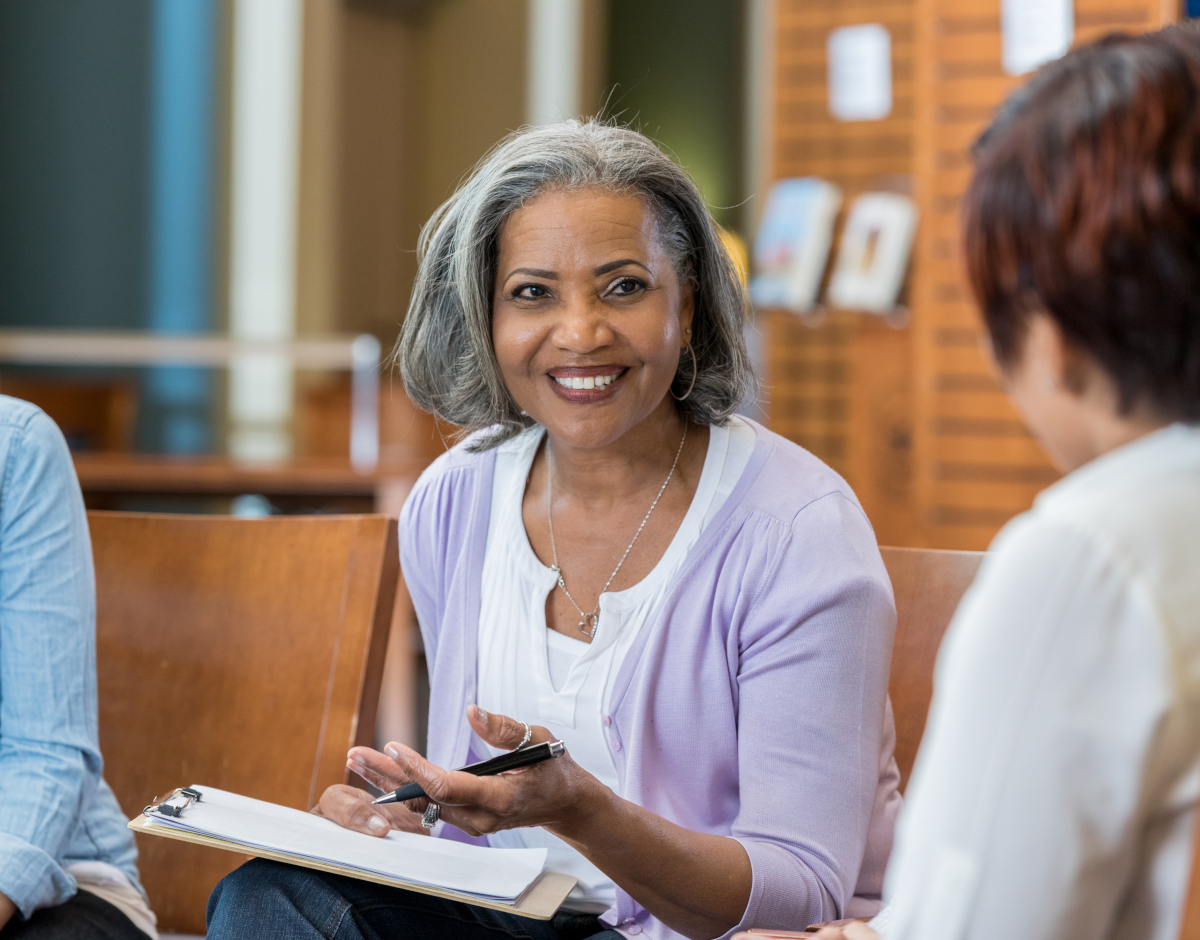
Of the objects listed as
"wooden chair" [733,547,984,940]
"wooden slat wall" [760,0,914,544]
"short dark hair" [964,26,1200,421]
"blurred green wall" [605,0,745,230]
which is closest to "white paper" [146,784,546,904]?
"wooden chair" [733,547,984,940]

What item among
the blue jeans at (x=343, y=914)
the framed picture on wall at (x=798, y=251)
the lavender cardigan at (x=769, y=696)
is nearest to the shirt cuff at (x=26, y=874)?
the blue jeans at (x=343, y=914)

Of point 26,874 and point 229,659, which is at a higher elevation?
point 229,659

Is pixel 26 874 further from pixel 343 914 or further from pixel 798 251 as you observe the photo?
pixel 798 251

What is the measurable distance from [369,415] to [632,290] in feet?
13.0

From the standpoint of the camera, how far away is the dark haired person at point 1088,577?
58cm

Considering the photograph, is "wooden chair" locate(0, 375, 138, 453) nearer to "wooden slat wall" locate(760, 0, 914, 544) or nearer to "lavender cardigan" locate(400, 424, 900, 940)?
"wooden slat wall" locate(760, 0, 914, 544)

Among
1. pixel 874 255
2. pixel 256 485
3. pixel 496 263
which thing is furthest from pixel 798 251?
pixel 496 263

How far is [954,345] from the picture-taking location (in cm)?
401

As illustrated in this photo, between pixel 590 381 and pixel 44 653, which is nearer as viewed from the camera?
pixel 44 653

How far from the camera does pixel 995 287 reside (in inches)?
25.9

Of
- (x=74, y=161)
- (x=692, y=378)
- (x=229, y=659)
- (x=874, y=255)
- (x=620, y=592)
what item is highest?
(x=74, y=161)

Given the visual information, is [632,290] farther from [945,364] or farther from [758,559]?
[945,364]

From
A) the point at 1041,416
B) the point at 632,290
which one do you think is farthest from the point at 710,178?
the point at 1041,416

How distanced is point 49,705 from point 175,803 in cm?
25
